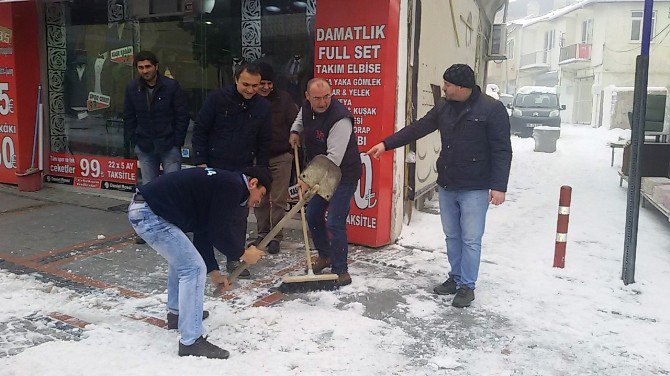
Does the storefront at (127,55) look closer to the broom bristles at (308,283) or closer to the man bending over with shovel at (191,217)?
the broom bristles at (308,283)

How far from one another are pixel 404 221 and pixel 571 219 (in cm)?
265

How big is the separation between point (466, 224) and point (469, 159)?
0.53 m

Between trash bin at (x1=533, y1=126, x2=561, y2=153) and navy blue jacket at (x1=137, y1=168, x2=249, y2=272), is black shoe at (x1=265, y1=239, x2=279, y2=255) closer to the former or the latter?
navy blue jacket at (x1=137, y1=168, x2=249, y2=272)

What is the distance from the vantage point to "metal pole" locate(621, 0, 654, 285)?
4.84m

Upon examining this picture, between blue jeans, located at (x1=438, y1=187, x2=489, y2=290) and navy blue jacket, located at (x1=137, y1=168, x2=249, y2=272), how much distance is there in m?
2.01

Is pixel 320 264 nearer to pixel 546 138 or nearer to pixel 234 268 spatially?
pixel 234 268

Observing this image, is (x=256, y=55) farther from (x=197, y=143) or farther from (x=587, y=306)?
(x=587, y=306)

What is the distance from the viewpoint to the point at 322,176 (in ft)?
14.3

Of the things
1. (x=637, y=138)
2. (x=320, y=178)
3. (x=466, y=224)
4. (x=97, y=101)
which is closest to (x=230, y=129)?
(x=320, y=178)

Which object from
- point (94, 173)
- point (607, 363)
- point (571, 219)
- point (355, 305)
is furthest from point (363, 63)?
point (94, 173)

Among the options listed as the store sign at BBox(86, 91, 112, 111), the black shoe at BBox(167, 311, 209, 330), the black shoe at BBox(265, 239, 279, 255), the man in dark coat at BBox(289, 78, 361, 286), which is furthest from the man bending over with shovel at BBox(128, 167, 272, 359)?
the store sign at BBox(86, 91, 112, 111)

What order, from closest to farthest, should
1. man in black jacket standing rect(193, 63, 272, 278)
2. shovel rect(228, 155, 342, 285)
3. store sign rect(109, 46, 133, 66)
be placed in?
shovel rect(228, 155, 342, 285) → man in black jacket standing rect(193, 63, 272, 278) → store sign rect(109, 46, 133, 66)

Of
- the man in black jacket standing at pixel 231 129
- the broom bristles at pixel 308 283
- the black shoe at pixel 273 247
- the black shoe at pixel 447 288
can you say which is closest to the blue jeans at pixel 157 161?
the man in black jacket standing at pixel 231 129

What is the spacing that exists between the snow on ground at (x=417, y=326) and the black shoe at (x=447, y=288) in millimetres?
78
